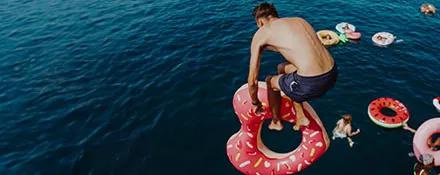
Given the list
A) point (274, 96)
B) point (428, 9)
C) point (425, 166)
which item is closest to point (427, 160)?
point (425, 166)

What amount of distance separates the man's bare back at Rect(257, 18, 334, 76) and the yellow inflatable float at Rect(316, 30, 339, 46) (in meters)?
15.1

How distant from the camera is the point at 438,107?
56.8 feet

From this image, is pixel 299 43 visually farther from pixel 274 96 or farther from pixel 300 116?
pixel 300 116

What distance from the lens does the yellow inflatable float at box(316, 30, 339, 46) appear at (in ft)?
73.7

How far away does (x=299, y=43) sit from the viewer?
25.5 feet

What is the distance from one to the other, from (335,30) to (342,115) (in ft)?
29.6

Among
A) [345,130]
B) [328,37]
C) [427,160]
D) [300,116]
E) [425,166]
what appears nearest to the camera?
[300,116]

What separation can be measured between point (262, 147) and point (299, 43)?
12.2 ft

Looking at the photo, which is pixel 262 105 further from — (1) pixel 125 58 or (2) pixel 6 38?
(2) pixel 6 38

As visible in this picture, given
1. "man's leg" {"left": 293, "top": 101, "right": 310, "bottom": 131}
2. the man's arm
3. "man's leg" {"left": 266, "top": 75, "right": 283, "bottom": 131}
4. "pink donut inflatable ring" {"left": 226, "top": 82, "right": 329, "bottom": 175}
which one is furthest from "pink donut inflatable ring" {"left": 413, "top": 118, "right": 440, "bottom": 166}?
the man's arm

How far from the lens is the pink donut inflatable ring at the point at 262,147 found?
9281 mm

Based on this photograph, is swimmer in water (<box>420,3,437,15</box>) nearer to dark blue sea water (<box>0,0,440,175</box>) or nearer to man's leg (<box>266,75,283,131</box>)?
dark blue sea water (<box>0,0,440,175</box>)

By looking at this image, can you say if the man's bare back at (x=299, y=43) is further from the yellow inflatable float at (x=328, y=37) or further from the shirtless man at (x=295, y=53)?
the yellow inflatable float at (x=328, y=37)

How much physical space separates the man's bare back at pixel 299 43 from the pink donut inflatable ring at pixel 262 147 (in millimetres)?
1371
